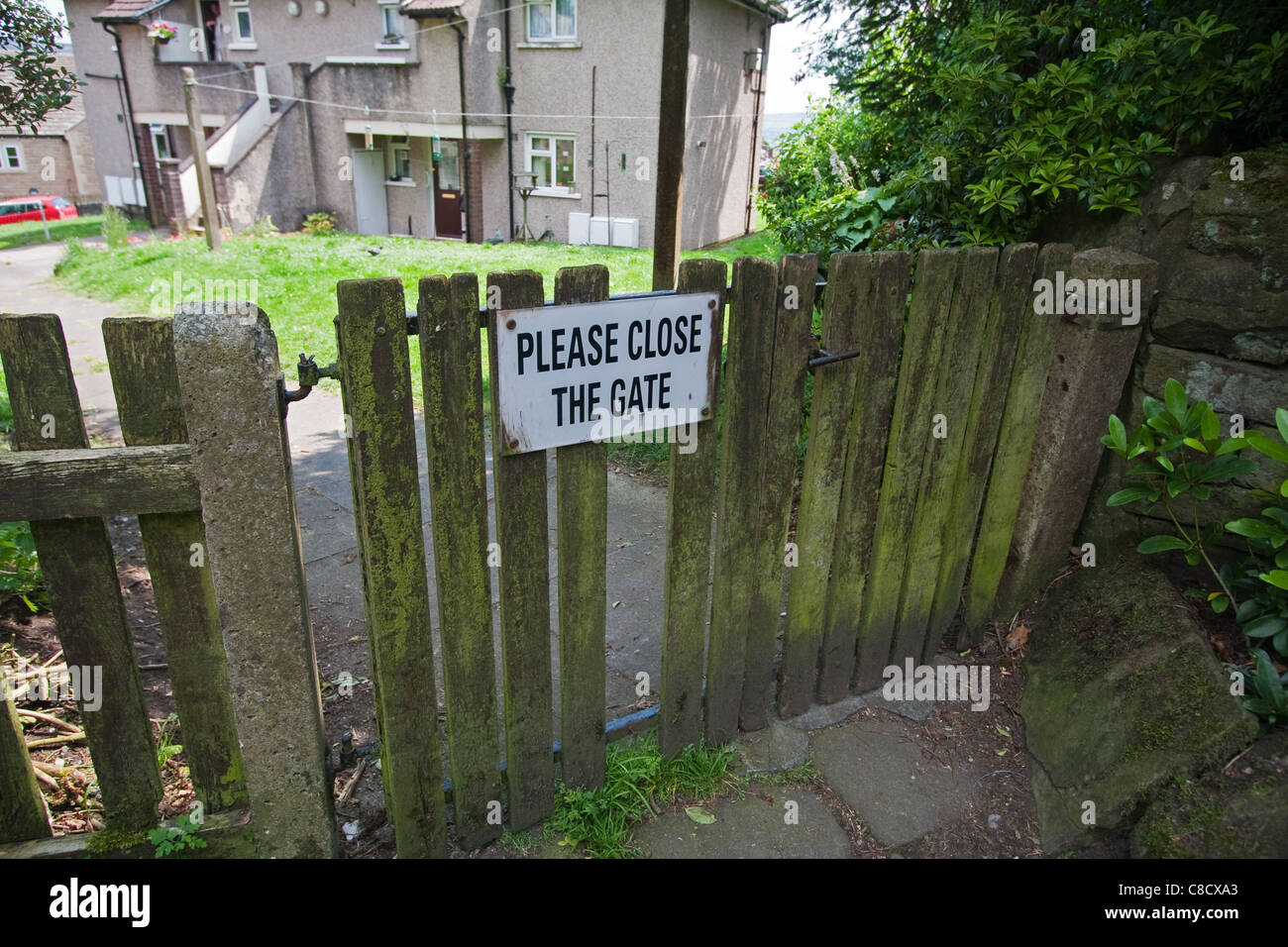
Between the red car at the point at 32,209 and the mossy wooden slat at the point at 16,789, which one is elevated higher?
the mossy wooden slat at the point at 16,789

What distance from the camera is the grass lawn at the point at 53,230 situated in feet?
65.0

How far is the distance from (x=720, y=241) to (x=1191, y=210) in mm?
17077

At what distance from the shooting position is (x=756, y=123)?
20.7 metres

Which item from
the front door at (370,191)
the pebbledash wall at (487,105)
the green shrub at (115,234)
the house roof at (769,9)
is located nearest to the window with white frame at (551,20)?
the pebbledash wall at (487,105)

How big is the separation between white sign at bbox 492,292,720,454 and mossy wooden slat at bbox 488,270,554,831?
0.04m

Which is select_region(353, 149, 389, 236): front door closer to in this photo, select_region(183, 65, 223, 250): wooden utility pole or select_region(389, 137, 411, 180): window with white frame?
select_region(389, 137, 411, 180): window with white frame

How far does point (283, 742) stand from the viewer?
216cm

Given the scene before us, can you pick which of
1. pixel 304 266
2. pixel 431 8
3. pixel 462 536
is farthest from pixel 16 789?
pixel 431 8

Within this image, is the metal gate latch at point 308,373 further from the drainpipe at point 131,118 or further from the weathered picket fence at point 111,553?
the drainpipe at point 131,118

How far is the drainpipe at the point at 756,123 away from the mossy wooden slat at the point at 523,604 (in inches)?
729

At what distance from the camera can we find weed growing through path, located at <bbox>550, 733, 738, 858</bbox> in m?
2.64

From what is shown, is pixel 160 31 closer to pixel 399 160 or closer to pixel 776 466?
pixel 399 160

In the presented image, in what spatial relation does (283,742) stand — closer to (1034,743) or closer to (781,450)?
(781,450)
